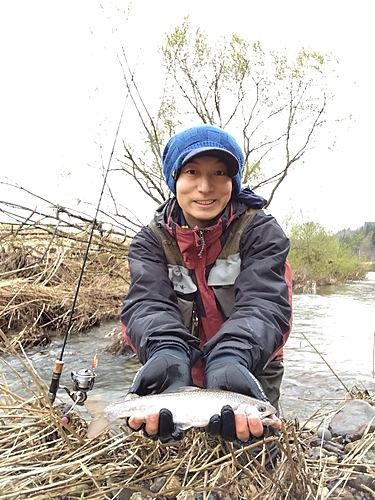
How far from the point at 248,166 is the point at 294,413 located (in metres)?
9.88

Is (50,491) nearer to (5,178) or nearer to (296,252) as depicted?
(5,178)

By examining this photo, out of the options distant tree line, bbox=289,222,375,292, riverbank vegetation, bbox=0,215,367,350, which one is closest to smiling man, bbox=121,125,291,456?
riverbank vegetation, bbox=0,215,367,350

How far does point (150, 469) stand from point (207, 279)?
1.11 meters

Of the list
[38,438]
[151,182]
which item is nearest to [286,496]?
[38,438]

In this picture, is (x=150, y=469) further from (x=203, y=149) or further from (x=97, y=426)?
(x=203, y=149)

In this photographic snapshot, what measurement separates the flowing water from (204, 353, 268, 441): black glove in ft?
4.20

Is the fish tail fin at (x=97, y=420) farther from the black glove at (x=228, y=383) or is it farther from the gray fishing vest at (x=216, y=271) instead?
the gray fishing vest at (x=216, y=271)

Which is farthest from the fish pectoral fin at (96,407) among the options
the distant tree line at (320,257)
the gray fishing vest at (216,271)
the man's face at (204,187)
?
the distant tree line at (320,257)

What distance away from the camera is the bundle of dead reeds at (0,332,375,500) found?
1912 mm

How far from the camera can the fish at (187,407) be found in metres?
1.77

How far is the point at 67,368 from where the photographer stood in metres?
5.34

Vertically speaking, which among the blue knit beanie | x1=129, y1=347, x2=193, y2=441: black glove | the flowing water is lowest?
the flowing water

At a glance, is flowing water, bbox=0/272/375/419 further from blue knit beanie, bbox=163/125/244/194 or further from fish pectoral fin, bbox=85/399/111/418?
blue knit beanie, bbox=163/125/244/194

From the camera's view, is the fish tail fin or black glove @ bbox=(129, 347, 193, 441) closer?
the fish tail fin
